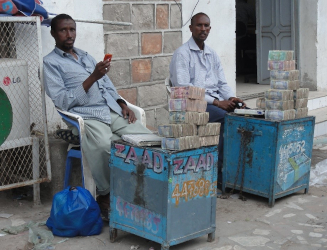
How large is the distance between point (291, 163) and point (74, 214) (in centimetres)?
200

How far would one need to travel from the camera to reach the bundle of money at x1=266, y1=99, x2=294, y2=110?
471 centimetres

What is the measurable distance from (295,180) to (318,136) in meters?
2.90

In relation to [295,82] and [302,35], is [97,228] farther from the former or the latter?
[302,35]

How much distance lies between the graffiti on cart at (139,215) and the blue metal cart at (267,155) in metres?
1.45

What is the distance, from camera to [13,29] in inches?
188

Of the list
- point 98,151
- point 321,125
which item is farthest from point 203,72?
point 321,125

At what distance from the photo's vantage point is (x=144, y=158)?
12.3 feet

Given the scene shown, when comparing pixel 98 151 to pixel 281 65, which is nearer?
pixel 98 151

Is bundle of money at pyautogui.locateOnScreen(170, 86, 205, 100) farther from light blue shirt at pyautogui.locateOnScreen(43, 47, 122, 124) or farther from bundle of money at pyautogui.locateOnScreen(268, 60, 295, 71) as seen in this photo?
bundle of money at pyautogui.locateOnScreen(268, 60, 295, 71)

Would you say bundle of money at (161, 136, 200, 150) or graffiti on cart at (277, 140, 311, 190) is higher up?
bundle of money at (161, 136, 200, 150)

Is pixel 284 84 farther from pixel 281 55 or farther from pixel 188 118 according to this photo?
pixel 188 118

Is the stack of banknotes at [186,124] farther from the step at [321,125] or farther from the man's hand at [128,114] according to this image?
the step at [321,125]

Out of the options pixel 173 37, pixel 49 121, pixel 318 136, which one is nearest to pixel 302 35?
pixel 318 136

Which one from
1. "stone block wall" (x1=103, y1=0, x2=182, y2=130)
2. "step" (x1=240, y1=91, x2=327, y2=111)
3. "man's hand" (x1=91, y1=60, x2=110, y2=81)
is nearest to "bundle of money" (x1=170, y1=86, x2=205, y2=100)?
"man's hand" (x1=91, y1=60, x2=110, y2=81)
